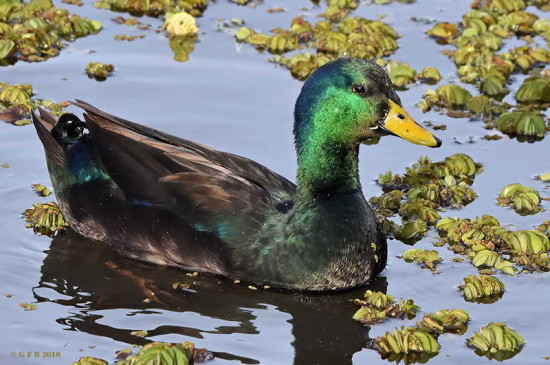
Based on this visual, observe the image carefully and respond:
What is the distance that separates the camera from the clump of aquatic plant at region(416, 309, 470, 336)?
28.3ft

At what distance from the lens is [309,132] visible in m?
9.27

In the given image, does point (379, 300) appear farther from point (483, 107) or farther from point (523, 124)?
point (483, 107)

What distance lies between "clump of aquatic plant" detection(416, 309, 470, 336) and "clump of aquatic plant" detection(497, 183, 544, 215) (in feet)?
6.78

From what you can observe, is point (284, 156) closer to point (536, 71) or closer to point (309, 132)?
point (309, 132)

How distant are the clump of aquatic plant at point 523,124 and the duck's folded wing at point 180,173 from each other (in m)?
3.12

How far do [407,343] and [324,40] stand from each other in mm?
5996

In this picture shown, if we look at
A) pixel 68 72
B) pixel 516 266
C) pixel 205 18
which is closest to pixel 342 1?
pixel 205 18

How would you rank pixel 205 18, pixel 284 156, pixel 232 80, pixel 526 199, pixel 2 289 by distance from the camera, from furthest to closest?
pixel 205 18
pixel 232 80
pixel 284 156
pixel 526 199
pixel 2 289

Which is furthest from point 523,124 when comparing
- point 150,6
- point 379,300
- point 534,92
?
point 150,6

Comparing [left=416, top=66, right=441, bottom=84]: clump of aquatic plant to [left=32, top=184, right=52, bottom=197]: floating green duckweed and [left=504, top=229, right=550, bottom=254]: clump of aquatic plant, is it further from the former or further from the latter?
[left=32, top=184, right=52, bottom=197]: floating green duckweed

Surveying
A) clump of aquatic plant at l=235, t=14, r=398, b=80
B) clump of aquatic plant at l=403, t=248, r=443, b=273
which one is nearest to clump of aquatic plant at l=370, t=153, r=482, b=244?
clump of aquatic plant at l=403, t=248, r=443, b=273

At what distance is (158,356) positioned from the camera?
7.86 m

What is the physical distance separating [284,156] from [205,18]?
3764 mm

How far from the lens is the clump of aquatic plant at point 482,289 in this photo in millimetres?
9164
